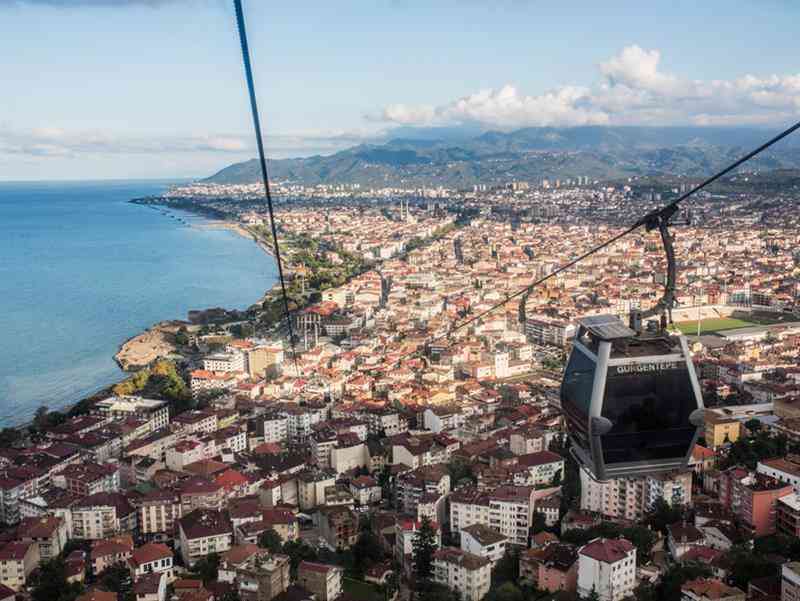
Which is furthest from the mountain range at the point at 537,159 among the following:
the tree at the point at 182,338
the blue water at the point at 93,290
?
the tree at the point at 182,338

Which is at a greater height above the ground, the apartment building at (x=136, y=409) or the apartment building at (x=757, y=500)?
the apartment building at (x=136, y=409)

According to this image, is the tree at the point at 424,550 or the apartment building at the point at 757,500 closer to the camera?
the tree at the point at 424,550

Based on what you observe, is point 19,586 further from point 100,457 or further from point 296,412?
point 296,412

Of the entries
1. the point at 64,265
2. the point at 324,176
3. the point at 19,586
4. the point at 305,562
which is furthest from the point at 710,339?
the point at 324,176

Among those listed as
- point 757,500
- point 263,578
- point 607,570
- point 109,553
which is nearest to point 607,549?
point 607,570

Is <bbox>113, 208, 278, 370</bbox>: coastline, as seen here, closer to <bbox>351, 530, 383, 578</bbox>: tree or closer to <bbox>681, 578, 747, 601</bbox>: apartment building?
<bbox>351, 530, 383, 578</bbox>: tree

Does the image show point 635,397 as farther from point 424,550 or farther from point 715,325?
point 715,325

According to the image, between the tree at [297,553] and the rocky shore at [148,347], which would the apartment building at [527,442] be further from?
the rocky shore at [148,347]
